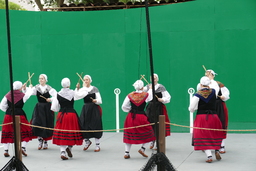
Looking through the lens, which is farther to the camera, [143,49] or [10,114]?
[143,49]

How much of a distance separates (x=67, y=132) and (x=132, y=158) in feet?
3.46

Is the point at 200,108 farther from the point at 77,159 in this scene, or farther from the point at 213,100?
the point at 77,159

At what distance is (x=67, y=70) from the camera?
10.8 meters

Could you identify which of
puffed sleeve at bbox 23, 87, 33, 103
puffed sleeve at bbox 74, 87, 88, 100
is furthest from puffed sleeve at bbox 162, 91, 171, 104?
puffed sleeve at bbox 23, 87, 33, 103

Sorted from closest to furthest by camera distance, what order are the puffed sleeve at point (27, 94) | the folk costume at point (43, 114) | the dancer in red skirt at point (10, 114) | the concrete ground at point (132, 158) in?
the concrete ground at point (132, 158), the dancer in red skirt at point (10, 114), the puffed sleeve at point (27, 94), the folk costume at point (43, 114)

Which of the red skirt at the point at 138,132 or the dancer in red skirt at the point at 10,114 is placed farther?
the dancer in red skirt at the point at 10,114

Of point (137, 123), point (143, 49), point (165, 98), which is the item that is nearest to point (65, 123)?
point (137, 123)

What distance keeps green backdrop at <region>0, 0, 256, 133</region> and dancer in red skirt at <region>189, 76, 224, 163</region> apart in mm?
3221

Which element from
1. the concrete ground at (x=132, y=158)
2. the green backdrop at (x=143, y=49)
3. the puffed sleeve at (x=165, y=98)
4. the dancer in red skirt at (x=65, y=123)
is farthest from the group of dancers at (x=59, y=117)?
the green backdrop at (x=143, y=49)

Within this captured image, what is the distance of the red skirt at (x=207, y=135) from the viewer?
6.70 m

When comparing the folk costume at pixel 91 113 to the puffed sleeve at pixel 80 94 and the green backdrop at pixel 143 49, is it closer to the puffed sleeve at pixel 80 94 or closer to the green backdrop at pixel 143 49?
the puffed sleeve at pixel 80 94

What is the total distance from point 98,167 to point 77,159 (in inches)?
29.6

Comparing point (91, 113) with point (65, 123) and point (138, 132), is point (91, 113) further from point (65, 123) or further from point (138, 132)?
point (138, 132)

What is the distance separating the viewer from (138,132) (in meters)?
7.20
